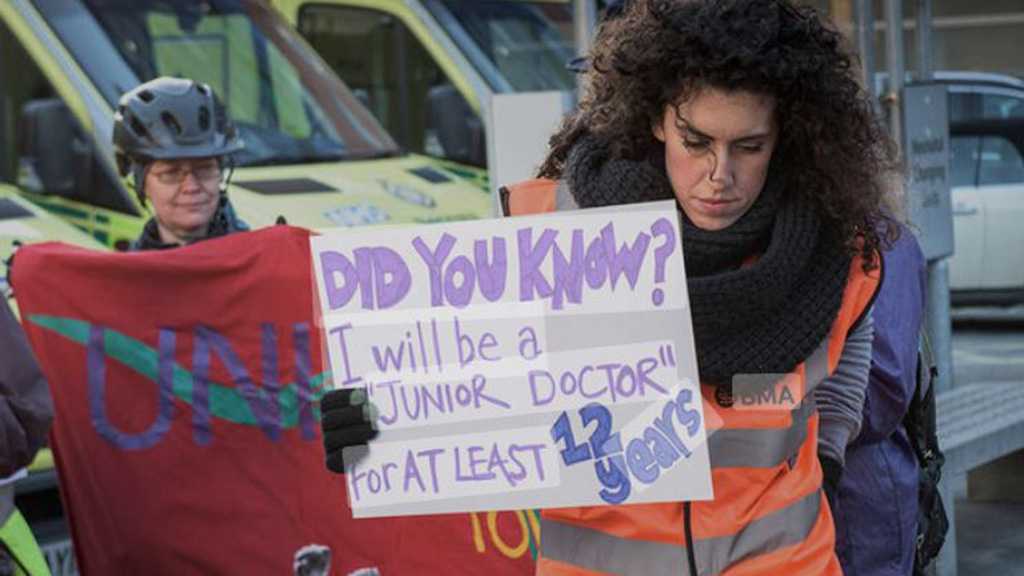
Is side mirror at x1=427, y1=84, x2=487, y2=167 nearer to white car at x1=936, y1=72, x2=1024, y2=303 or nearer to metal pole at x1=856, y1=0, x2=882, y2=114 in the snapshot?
metal pole at x1=856, y1=0, x2=882, y2=114

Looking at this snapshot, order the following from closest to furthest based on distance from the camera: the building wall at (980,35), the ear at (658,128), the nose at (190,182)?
the ear at (658,128) → the nose at (190,182) → the building wall at (980,35)

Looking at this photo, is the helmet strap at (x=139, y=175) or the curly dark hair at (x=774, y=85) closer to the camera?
the curly dark hair at (x=774, y=85)

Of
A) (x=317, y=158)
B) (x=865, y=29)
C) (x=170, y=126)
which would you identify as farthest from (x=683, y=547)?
(x=317, y=158)

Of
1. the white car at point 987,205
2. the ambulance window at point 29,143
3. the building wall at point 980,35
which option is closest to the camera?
the ambulance window at point 29,143

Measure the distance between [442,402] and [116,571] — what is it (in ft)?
Answer: 8.88

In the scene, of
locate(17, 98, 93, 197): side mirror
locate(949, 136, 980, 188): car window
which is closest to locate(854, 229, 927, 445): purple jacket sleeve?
locate(17, 98, 93, 197): side mirror

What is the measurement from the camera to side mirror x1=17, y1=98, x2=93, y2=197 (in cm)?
958

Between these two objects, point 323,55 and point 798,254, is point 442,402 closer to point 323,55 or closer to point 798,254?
point 798,254

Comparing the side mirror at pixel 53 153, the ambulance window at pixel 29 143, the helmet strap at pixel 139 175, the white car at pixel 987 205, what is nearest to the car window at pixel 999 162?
the white car at pixel 987 205

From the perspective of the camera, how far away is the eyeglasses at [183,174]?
6.69 m

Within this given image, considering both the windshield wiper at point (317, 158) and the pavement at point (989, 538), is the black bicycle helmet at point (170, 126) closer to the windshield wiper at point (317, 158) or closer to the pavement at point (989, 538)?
the windshield wiper at point (317, 158)

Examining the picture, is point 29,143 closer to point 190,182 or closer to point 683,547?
point 190,182

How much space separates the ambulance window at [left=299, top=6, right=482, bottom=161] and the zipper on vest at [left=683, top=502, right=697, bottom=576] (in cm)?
950

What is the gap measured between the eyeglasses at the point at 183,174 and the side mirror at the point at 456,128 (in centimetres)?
553
